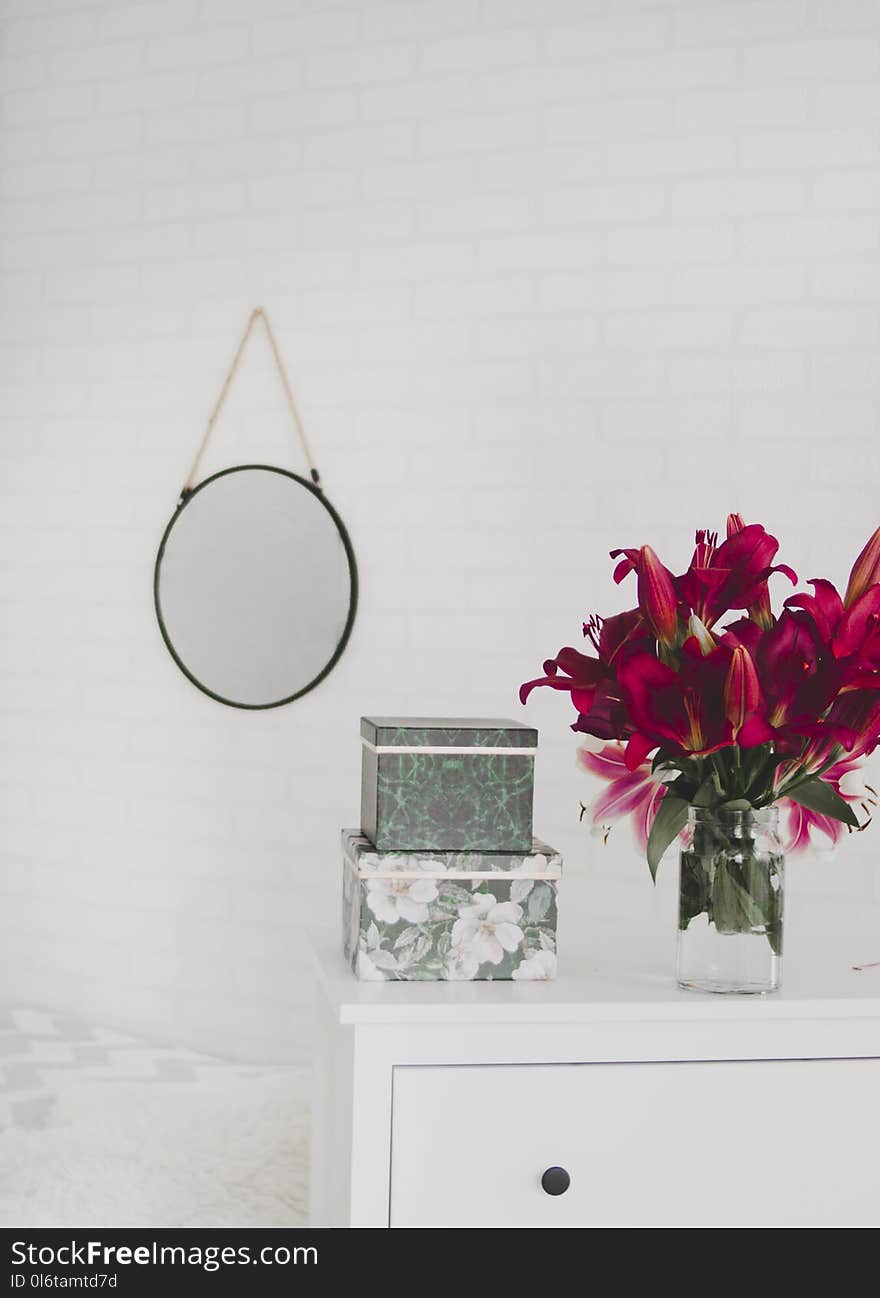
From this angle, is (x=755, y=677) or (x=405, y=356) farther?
(x=405, y=356)

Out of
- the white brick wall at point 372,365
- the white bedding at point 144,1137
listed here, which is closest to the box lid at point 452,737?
the white bedding at point 144,1137

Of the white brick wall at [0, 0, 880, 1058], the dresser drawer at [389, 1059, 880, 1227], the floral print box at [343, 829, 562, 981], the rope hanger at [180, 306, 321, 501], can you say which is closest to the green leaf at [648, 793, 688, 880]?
the floral print box at [343, 829, 562, 981]

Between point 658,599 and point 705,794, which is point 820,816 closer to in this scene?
point 705,794

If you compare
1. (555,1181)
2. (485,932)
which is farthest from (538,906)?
(555,1181)

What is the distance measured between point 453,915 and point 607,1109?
9.8 inches

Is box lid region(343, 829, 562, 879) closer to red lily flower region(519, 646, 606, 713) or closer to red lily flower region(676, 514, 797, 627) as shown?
red lily flower region(519, 646, 606, 713)

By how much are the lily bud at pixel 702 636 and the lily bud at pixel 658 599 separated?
0.02 m

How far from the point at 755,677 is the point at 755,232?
1618 millimetres

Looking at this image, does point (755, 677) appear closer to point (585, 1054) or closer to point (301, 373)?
point (585, 1054)

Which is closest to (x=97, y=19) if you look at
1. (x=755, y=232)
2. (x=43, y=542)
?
(x=43, y=542)

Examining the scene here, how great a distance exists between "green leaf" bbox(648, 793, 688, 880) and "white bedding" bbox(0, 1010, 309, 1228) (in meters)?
1.03

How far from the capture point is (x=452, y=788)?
144 centimetres

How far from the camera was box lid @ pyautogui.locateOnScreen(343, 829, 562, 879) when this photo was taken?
141 cm

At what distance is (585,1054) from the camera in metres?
1.31
